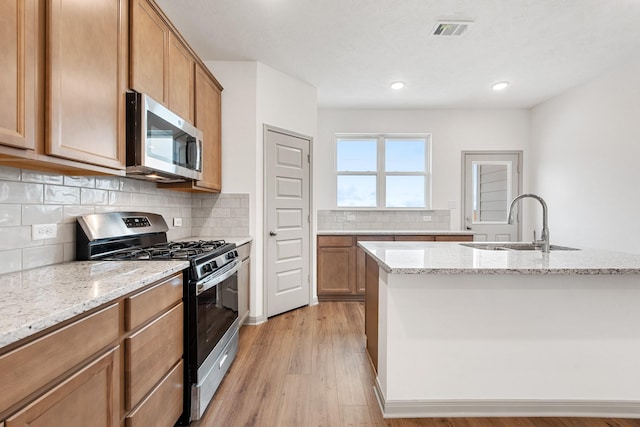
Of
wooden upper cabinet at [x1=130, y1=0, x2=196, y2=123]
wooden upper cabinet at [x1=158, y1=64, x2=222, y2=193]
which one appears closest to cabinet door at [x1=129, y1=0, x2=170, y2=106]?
wooden upper cabinet at [x1=130, y1=0, x2=196, y2=123]

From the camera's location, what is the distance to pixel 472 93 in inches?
161

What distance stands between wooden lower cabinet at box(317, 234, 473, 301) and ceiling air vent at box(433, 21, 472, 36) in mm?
2265

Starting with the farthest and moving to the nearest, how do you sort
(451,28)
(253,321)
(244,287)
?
(253,321), (244,287), (451,28)

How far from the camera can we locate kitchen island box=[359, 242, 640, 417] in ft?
5.63

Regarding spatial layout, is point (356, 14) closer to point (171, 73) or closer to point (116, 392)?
point (171, 73)

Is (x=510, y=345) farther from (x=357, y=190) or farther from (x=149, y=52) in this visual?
(x=357, y=190)

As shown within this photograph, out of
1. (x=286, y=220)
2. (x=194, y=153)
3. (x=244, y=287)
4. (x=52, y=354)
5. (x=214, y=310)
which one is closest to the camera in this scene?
(x=52, y=354)

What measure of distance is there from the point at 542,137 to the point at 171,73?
4.68 meters

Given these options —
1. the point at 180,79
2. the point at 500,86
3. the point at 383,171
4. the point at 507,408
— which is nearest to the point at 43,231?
the point at 180,79

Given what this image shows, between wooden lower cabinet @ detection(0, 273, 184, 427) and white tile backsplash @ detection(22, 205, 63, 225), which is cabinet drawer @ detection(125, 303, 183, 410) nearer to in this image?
wooden lower cabinet @ detection(0, 273, 184, 427)

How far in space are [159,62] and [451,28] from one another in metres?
2.25

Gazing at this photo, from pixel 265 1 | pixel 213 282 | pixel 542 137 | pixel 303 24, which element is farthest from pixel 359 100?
pixel 213 282

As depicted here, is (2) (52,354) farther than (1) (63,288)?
No

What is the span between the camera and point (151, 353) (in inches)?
53.1
